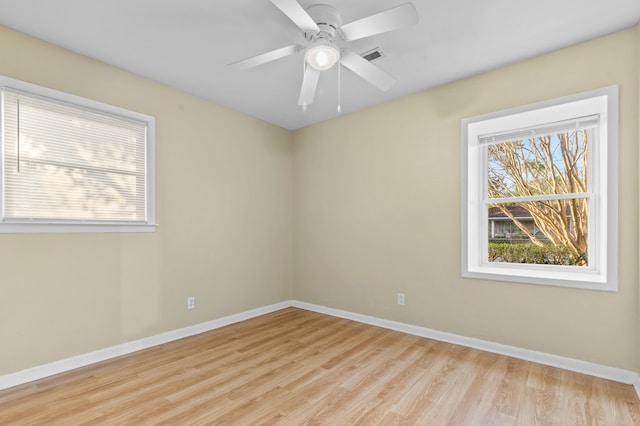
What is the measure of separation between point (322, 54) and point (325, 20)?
24cm

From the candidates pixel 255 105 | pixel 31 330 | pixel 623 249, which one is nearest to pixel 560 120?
pixel 623 249

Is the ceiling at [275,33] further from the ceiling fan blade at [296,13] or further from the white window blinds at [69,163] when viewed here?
the white window blinds at [69,163]

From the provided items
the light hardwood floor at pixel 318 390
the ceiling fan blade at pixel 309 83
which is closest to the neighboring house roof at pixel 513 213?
the light hardwood floor at pixel 318 390

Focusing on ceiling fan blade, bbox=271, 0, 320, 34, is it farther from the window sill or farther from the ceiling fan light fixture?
the window sill

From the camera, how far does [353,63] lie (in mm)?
2240

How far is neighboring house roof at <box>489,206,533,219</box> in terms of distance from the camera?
2.95m

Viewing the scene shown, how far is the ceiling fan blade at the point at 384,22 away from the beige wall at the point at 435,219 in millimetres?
1595

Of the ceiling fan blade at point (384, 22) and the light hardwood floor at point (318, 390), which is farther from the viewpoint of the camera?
the light hardwood floor at point (318, 390)

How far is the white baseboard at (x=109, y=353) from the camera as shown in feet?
7.42

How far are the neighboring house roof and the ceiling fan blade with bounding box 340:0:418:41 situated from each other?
6.90 feet

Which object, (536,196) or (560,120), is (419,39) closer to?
(560,120)

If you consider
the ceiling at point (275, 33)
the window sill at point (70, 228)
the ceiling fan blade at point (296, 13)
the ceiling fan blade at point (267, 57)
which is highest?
the ceiling at point (275, 33)

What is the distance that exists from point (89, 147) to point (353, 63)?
7.57 feet

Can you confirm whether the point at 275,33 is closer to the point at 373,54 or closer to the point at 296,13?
the point at 296,13
